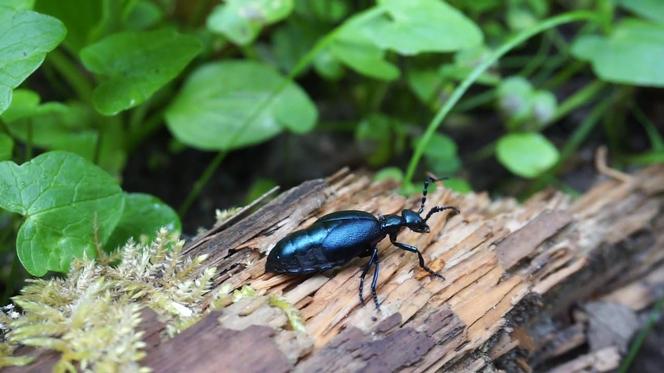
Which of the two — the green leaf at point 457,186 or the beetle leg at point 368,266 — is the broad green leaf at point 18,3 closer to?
the beetle leg at point 368,266

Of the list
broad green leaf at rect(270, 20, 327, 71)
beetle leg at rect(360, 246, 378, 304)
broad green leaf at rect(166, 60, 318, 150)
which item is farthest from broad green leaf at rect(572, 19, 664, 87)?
beetle leg at rect(360, 246, 378, 304)

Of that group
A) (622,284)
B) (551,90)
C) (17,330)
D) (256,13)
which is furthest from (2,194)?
(551,90)

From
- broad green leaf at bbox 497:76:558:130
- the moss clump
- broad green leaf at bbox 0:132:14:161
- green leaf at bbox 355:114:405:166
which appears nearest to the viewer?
the moss clump

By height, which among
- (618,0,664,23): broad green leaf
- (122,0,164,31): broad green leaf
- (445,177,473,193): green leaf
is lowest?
(445,177,473,193): green leaf

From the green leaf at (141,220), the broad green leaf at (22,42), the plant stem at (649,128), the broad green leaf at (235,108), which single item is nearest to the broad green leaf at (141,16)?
the broad green leaf at (235,108)

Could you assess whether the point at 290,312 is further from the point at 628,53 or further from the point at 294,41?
the point at 628,53

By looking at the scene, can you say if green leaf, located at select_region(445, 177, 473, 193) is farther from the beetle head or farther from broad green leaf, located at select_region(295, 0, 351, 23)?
broad green leaf, located at select_region(295, 0, 351, 23)
